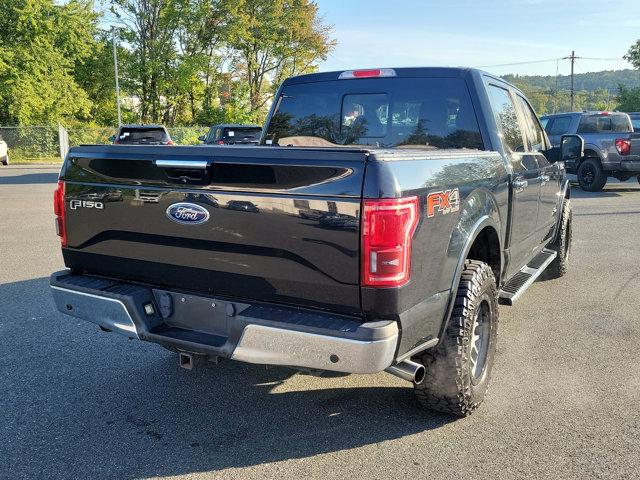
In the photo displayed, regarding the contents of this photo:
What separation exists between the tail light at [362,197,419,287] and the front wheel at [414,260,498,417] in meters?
0.71

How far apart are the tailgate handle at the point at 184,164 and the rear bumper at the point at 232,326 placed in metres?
0.68

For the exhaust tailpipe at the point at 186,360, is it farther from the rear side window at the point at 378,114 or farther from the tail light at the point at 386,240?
the rear side window at the point at 378,114

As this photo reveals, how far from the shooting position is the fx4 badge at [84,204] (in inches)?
130

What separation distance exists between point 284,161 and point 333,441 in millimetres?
1560

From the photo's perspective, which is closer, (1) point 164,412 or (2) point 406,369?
(2) point 406,369

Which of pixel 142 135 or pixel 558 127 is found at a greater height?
pixel 558 127

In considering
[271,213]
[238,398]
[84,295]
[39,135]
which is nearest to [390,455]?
[238,398]

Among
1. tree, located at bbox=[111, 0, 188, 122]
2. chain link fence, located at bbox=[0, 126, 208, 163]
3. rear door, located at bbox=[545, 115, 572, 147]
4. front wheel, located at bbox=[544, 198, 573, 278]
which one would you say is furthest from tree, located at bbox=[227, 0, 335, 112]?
front wheel, located at bbox=[544, 198, 573, 278]

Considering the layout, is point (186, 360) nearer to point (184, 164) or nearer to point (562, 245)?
point (184, 164)

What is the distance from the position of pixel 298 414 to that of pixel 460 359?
103 cm

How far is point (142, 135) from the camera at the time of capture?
15.9 m

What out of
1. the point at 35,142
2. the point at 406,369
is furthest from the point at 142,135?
the point at 35,142

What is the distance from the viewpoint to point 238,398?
→ 370 centimetres

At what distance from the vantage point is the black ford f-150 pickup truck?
2600mm
